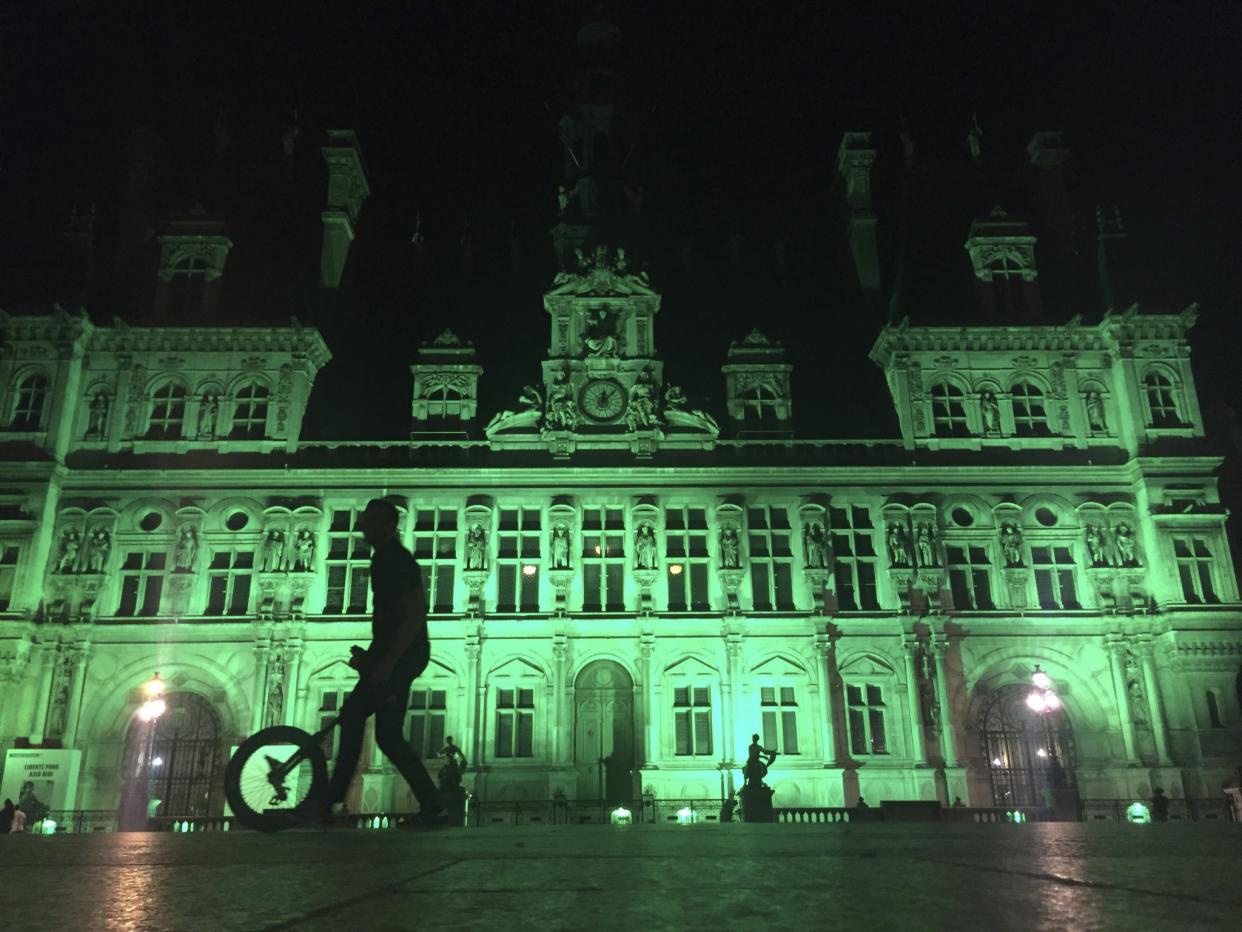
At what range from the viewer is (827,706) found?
28.6 metres

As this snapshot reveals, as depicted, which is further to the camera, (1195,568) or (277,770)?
(1195,568)

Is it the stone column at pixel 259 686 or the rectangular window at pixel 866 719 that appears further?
the rectangular window at pixel 866 719

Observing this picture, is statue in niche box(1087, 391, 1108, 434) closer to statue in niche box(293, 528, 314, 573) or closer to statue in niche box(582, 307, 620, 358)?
statue in niche box(582, 307, 620, 358)

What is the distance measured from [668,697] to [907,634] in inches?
280

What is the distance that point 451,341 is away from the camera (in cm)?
3247

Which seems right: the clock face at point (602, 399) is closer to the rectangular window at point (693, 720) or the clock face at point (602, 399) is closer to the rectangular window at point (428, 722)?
the rectangular window at point (693, 720)

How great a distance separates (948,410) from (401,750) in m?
27.6

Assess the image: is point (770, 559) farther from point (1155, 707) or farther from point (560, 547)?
point (1155, 707)

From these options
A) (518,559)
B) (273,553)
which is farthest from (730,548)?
(273,553)

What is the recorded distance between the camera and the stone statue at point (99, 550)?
96.4 ft

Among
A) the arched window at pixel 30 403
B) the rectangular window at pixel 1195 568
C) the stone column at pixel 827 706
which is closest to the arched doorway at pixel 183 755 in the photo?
the arched window at pixel 30 403

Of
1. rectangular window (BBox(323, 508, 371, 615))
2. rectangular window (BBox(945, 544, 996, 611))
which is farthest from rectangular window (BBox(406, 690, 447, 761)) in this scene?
rectangular window (BBox(945, 544, 996, 611))

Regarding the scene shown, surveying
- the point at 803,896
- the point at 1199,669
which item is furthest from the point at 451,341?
the point at 803,896

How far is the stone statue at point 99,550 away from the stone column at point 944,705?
23.9 metres
